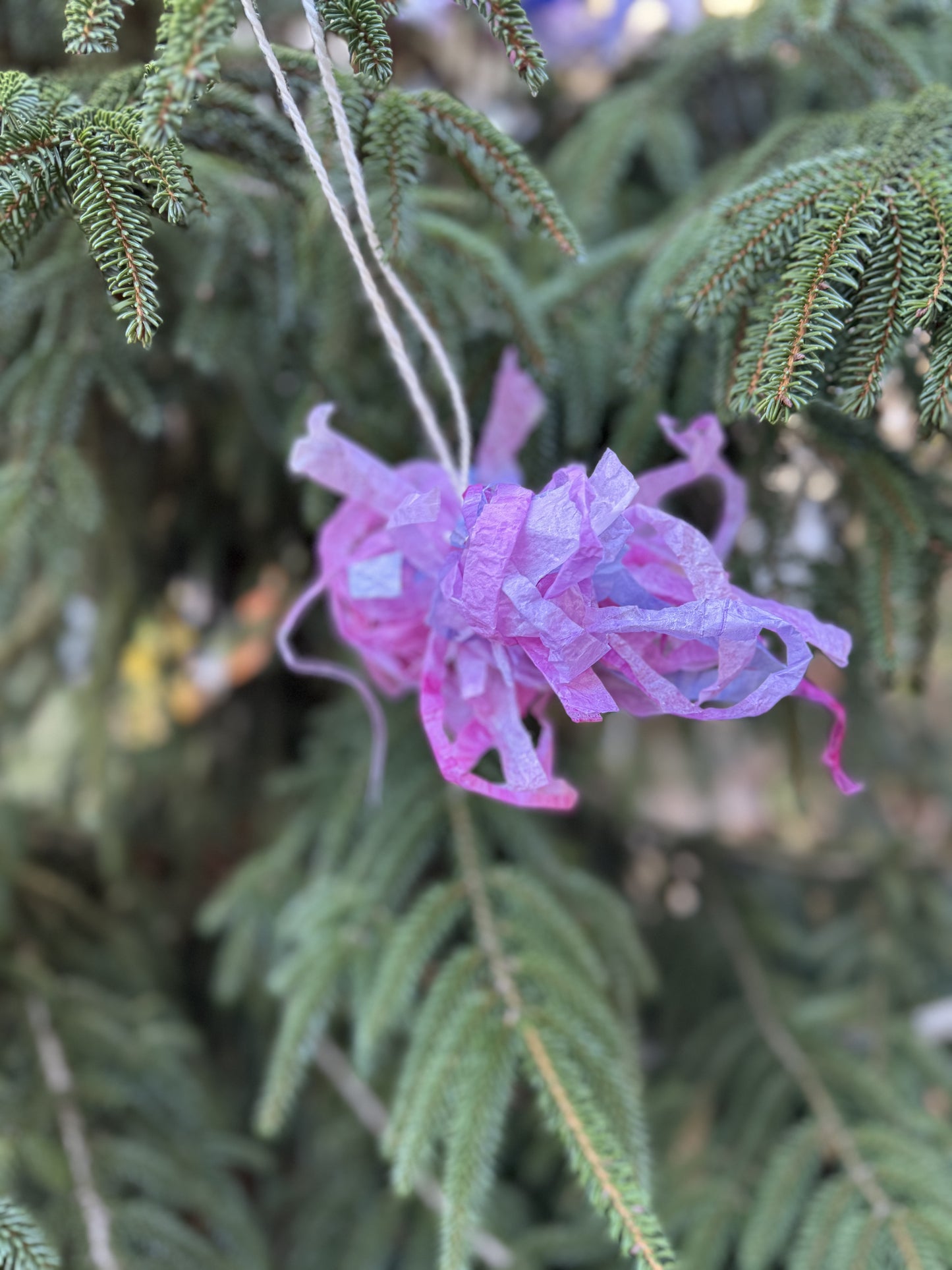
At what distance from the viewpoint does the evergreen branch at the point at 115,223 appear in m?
0.42

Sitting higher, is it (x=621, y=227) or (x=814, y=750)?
(x=621, y=227)

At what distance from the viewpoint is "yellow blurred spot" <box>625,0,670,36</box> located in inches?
47.5

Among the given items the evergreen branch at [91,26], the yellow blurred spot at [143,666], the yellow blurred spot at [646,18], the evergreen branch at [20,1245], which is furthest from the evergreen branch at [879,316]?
the yellow blurred spot at [143,666]

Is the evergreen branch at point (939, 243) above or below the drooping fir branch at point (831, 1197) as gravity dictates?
above

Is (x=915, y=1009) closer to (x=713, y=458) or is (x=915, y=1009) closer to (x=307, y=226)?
(x=713, y=458)

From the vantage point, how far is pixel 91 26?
0.37m

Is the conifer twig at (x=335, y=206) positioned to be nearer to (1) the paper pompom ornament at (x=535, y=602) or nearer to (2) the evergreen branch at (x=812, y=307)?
(1) the paper pompom ornament at (x=535, y=602)

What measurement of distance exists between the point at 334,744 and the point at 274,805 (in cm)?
35

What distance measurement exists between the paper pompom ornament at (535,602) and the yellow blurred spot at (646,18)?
3.05 ft

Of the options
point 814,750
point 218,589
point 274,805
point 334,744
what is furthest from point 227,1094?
point 814,750

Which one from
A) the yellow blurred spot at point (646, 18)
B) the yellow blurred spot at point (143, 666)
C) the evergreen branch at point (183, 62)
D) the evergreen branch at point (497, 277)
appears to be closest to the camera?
the evergreen branch at point (183, 62)

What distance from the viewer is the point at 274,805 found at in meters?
1.40

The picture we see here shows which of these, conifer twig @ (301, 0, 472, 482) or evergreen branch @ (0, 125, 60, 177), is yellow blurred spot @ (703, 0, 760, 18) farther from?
evergreen branch @ (0, 125, 60, 177)

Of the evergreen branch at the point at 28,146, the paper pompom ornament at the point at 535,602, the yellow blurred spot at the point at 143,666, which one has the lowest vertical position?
the yellow blurred spot at the point at 143,666
